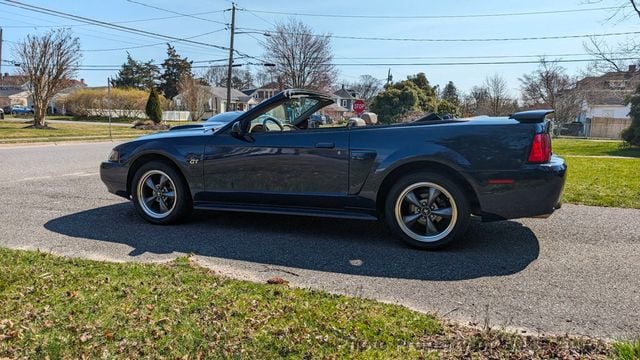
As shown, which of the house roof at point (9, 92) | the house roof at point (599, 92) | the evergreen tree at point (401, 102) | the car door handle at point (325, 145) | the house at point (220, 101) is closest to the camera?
the car door handle at point (325, 145)

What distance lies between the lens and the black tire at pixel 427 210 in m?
4.24

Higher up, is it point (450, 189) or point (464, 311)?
point (450, 189)

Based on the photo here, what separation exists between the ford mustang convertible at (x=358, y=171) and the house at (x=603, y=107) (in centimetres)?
3364

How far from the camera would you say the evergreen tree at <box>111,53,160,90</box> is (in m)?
78.7

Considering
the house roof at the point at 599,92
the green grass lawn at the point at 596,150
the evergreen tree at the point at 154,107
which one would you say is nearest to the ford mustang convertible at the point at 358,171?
the green grass lawn at the point at 596,150

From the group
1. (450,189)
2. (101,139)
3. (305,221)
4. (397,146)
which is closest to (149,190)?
(305,221)

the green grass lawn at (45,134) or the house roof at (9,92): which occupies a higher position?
the house roof at (9,92)

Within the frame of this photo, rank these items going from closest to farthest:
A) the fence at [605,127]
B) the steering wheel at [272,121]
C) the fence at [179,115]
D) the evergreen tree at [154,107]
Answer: the steering wheel at [272,121]
the evergreen tree at [154,107]
the fence at [605,127]
the fence at [179,115]

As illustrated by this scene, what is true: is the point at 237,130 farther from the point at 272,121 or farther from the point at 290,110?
the point at 290,110

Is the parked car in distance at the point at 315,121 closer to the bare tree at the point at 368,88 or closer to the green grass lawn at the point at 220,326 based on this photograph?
the green grass lawn at the point at 220,326

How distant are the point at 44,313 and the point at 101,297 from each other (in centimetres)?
33

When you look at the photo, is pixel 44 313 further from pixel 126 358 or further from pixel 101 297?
pixel 126 358

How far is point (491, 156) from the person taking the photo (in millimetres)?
4129

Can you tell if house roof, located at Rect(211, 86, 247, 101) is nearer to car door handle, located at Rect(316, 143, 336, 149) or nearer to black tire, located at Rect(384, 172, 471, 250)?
car door handle, located at Rect(316, 143, 336, 149)
